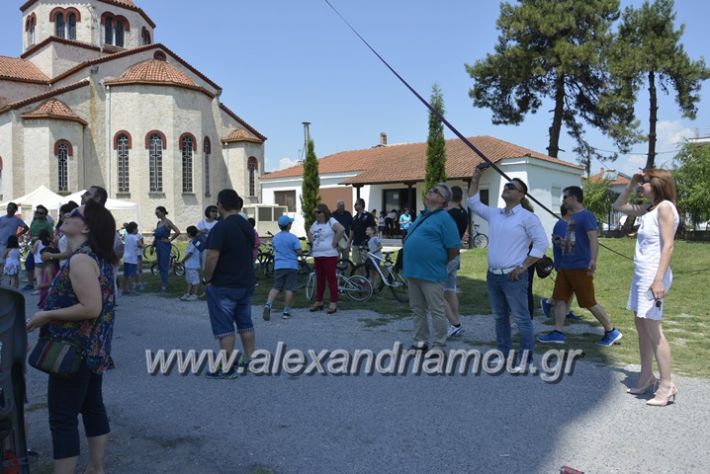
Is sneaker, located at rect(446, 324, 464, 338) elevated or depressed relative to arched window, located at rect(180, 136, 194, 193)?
depressed

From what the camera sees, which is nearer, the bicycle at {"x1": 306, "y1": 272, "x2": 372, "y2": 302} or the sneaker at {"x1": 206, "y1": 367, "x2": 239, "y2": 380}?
the sneaker at {"x1": 206, "y1": 367, "x2": 239, "y2": 380}

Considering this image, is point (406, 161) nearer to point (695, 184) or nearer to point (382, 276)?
point (695, 184)

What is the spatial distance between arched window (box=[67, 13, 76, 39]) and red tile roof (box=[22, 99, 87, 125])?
30.9 ft

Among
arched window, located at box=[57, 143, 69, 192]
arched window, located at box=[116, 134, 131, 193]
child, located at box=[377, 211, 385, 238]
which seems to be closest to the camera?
child, located at box=[377, 211, 385, 238]

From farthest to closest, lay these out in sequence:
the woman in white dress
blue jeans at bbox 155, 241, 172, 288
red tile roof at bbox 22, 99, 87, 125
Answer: red tile roof at bbox 22, 99, 87, 125
blue jeans at bbox 155, 241, 172, 288
the woman in white dress

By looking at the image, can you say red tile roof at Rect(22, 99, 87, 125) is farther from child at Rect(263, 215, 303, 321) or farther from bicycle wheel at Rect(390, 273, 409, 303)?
child at Rect(263, 215, 303, 321)

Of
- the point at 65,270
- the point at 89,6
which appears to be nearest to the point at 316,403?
the point at 65,270

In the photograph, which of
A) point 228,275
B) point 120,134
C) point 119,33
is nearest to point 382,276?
point 228,275

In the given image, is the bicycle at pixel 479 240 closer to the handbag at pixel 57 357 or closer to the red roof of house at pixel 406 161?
the red roof of house at pixel 406 161

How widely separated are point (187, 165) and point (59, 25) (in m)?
15.5

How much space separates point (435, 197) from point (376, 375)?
1.94 m

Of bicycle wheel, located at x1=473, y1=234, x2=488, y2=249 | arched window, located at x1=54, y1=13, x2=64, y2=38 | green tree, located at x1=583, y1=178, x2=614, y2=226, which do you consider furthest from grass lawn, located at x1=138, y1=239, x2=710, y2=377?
arched window, located at x1=54, y1=13, x2=64, y2=38

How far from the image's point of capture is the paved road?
358 centimetres
